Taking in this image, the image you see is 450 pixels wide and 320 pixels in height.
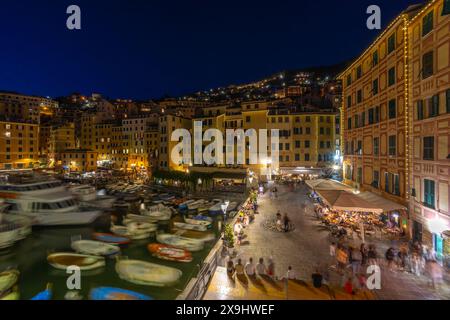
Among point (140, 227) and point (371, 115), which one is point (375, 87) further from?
point (140, 227)

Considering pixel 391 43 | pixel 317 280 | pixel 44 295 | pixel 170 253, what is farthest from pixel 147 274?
pixel 391 43

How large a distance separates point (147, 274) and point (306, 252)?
1049 cm

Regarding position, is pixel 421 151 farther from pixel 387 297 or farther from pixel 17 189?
pixel 17 189

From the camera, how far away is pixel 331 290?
35.0ft

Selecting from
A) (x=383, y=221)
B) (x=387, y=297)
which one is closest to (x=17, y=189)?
(x=387, y=297)

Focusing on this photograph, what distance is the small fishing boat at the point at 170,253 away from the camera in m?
19.7

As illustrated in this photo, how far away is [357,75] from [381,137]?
8473 millimetres

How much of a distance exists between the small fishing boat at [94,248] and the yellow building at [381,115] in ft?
75.4

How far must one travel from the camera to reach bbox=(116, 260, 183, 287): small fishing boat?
52.1 feet

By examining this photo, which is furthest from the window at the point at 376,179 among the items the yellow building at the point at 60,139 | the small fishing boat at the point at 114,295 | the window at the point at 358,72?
the yellow building at the point at 60,139

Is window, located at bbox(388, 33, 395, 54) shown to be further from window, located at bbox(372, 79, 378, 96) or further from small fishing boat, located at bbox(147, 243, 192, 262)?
small fishing boat, located at bbox(147, 243, 192, 262)

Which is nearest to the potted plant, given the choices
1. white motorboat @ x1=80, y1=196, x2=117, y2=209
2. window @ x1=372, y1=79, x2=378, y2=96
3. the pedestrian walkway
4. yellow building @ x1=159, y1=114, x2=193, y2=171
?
the pedestrian walkway

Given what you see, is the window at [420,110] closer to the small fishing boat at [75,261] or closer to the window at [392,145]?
the window at [392,145]

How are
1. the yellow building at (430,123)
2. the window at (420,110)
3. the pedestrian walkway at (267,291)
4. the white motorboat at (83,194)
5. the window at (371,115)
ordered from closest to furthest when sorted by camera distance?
the pedestrian walkway at (267,291), the yellow building at (430,123), the window at (420,110), the window at (371,115), the white motorboat at (83,194)
